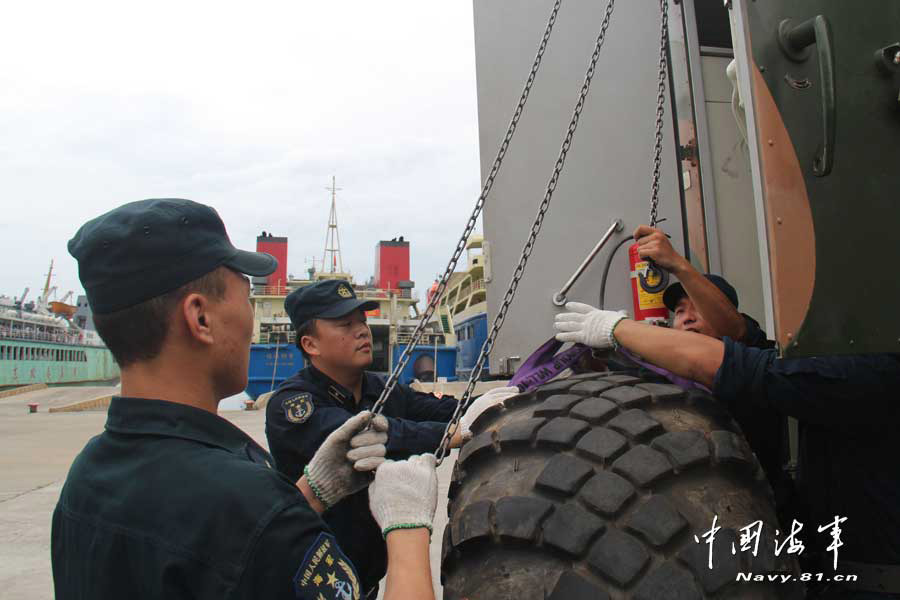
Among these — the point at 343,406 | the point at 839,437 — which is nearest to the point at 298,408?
the point at 343,406

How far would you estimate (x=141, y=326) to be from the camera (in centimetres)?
119

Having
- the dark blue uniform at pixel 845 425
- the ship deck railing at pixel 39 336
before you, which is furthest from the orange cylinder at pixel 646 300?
the ship deck railing at pixel 39 336

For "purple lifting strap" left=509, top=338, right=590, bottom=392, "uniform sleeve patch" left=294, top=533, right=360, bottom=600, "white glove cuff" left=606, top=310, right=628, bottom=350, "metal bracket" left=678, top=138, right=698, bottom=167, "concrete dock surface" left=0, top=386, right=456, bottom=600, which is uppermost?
"metal bracket" left=678, top=138, right=698, bottom=167

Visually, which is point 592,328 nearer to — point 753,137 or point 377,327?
point 753,137

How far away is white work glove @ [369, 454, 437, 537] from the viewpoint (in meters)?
1.40

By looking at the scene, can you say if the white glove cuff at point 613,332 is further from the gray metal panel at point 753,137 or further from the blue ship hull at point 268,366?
the blue ship hull at point 268,366

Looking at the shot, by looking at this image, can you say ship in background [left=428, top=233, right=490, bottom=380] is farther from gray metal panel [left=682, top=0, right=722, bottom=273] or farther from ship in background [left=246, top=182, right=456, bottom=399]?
gray metal panel [left=682, top=0, right=722, bottom=273]

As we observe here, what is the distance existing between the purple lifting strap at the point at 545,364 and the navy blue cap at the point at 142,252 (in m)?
1.05

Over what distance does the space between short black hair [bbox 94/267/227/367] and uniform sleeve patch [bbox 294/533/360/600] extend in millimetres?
504

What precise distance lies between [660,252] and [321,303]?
1.52 m

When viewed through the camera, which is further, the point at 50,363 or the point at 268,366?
the point at 50,363

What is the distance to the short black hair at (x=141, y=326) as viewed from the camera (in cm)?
118

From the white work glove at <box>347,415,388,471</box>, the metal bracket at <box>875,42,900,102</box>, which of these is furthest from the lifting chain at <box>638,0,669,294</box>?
the white work glove at <box>347,415,388,471</box>

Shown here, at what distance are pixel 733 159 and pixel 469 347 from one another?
1994cm
